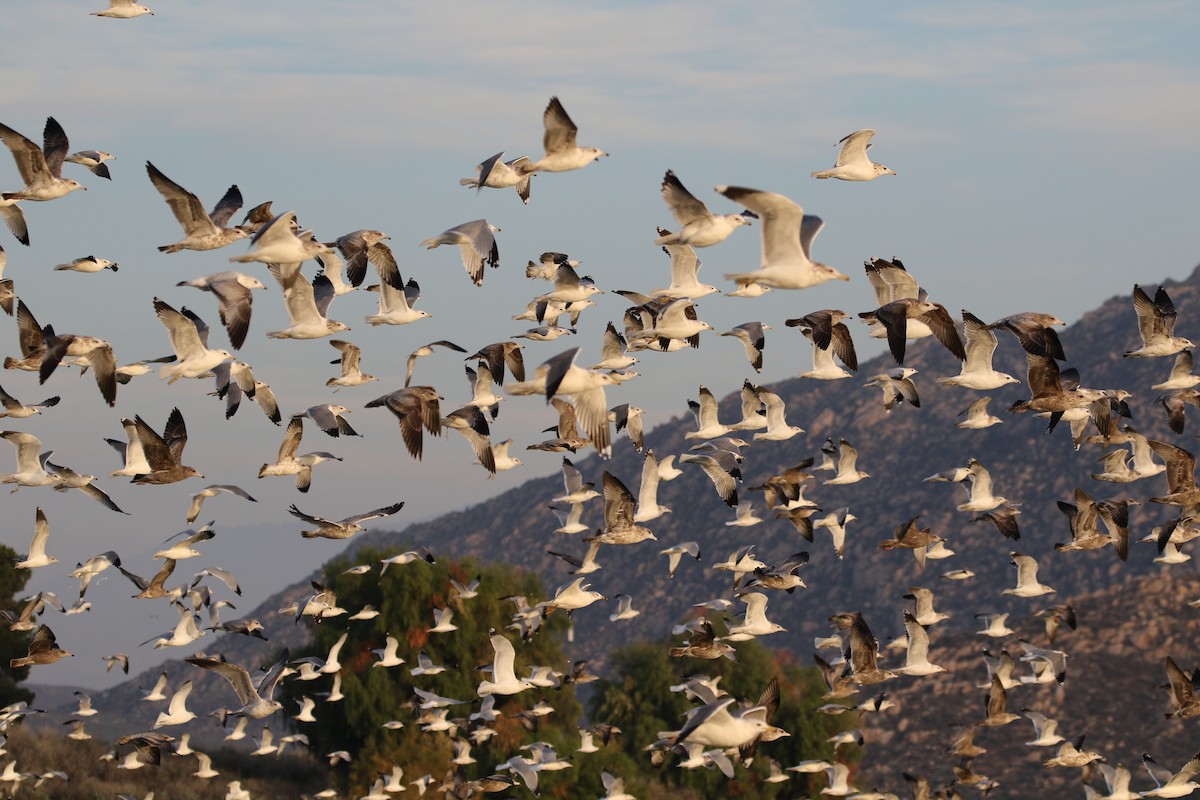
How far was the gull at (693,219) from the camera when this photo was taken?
23.2m

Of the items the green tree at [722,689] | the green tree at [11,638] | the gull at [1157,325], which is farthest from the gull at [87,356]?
the green tree at [11,638]

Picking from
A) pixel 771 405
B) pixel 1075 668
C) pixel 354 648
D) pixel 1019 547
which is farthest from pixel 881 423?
pixel 771 405

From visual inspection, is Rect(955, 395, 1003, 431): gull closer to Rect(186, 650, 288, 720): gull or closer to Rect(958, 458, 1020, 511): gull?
Rect(958, 458, 1020, 511): gull

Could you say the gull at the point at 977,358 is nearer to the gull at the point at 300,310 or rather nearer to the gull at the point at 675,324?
the gull at the point at 675,324

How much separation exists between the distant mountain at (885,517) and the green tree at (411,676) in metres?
37.3

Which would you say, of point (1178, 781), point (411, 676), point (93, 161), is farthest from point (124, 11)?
point (411, 676)

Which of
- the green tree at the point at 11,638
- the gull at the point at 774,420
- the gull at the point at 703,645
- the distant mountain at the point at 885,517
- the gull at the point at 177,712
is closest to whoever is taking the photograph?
the gull at the point at 703,645

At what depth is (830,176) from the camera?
26375mm

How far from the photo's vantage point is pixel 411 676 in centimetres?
6188

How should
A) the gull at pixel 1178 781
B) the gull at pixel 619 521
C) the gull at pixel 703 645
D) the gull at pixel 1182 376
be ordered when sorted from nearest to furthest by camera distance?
the gull at pixel 619 521, the gull at pixel 1182 376, the gull at pixel 1178 781, the gull at pixel 703 645

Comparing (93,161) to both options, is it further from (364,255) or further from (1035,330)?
(1035,330)

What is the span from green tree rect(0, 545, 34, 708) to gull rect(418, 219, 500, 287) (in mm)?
39495

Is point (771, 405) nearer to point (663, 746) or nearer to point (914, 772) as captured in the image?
point (663, 746)

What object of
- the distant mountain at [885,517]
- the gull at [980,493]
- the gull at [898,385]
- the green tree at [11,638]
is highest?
the gull at [898,385]
